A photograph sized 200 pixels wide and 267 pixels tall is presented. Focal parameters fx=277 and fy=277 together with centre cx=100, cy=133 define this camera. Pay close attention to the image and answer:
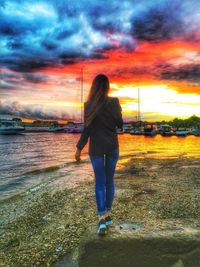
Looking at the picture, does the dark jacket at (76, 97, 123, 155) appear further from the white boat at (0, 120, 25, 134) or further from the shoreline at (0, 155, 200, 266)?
the white boat at (0, 120, 25, 134)

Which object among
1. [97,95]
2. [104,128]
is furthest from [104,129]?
[97,95]

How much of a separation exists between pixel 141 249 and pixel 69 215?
12.9 feet

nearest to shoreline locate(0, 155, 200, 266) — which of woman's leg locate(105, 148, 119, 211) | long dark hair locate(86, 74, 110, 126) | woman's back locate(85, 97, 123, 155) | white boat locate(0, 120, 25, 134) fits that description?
woman's leg locate(105, 148, 119, 211)

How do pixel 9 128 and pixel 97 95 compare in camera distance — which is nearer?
pixel 97 95

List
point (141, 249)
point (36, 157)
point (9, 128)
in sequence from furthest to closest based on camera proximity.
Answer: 1. point (9, 128)
2. point (36, 157)
3. point (141, 249)

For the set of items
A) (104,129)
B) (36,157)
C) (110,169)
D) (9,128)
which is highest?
(104,129)

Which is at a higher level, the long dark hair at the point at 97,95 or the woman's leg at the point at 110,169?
the long dark hair at the point at 97,95

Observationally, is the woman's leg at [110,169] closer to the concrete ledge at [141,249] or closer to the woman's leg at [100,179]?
the woman's leg at [100,179]

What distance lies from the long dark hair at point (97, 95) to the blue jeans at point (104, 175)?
0.66 meters

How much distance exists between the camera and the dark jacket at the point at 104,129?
4.68m

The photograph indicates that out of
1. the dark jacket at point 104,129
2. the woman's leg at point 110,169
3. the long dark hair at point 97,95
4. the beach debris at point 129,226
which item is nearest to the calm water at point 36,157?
the beach debris at point 129,226

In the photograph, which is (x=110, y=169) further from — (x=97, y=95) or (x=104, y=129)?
(x=97, y=95)

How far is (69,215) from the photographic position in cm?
805

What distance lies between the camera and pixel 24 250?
562cm
